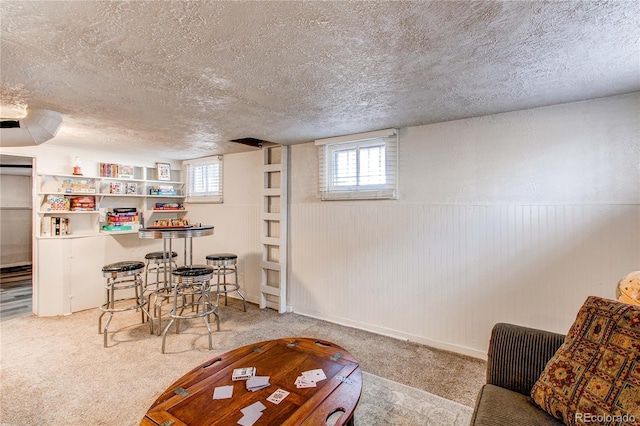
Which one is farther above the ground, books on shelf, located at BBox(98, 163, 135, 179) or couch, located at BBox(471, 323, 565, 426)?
books on shelf, located at BBox(98, 163, 135, 179)

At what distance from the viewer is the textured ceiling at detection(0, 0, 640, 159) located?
1265mm

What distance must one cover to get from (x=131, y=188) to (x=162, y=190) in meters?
0.43

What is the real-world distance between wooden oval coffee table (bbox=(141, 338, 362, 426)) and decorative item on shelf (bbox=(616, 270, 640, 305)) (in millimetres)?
1418

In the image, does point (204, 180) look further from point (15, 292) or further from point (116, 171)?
point (15, 292)

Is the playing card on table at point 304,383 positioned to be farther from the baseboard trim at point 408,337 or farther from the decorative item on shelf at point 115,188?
the decorative item on shelf at point 115,188

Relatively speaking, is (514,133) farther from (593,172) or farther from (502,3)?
(502,3)

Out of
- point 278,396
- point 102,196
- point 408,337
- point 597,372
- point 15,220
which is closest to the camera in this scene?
point 597,372

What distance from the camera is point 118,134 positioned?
3.38m

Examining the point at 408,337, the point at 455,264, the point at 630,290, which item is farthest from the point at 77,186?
the point at 630,290

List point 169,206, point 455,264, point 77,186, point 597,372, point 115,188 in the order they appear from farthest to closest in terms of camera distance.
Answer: point 169,206 < point 115,188 < point 77,186 < point 455,264 < point 597,372

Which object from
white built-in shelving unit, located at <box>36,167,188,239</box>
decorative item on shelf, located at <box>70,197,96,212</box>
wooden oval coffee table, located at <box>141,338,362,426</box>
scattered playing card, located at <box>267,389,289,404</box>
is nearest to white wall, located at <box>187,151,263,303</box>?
white built-in shelving unit, located at <box>36,167,188,239</box>

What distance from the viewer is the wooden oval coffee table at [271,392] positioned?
127 cm

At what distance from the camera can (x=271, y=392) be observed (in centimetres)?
146

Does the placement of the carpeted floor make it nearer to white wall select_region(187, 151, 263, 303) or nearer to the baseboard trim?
white wall select_region(187, 151, 263, 303)
